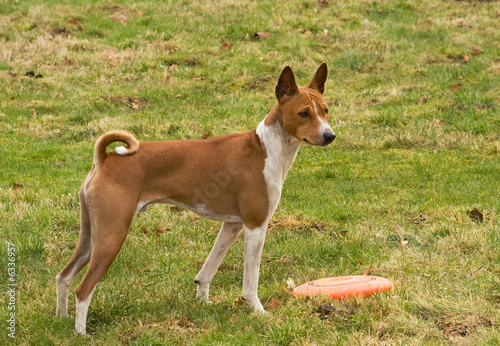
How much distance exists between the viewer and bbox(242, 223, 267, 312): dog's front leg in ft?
17.5

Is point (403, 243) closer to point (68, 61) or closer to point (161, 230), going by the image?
point (161, 230)

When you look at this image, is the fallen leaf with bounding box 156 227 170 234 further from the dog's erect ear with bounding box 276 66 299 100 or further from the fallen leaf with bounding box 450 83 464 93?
the fallen leaf with bounding box 450 83 464 93

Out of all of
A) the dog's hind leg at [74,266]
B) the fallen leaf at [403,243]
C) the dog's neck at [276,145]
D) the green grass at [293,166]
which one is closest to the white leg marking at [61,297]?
the dog's hind leg at [74,266]

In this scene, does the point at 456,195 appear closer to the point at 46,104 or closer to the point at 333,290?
the point at 333,290

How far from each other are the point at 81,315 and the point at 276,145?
1960mm

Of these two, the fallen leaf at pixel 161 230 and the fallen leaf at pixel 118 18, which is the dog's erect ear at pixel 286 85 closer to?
the fallen leaf at pixel 161 230

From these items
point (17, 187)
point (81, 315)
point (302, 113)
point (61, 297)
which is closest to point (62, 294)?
point (61, 297)

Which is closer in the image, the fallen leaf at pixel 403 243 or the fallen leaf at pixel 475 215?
the fallen leaf at pixel 403 243

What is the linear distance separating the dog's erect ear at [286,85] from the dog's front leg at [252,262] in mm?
1044

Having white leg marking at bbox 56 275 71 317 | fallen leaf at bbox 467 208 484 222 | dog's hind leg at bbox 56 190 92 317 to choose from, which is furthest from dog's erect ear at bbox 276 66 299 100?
fallen leaf at bbox 467 208 484 222

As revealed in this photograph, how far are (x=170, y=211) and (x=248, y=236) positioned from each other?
2.58m

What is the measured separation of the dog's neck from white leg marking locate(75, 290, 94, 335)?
1672mm

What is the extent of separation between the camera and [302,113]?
5.26 m

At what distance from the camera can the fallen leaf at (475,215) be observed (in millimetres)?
7102
